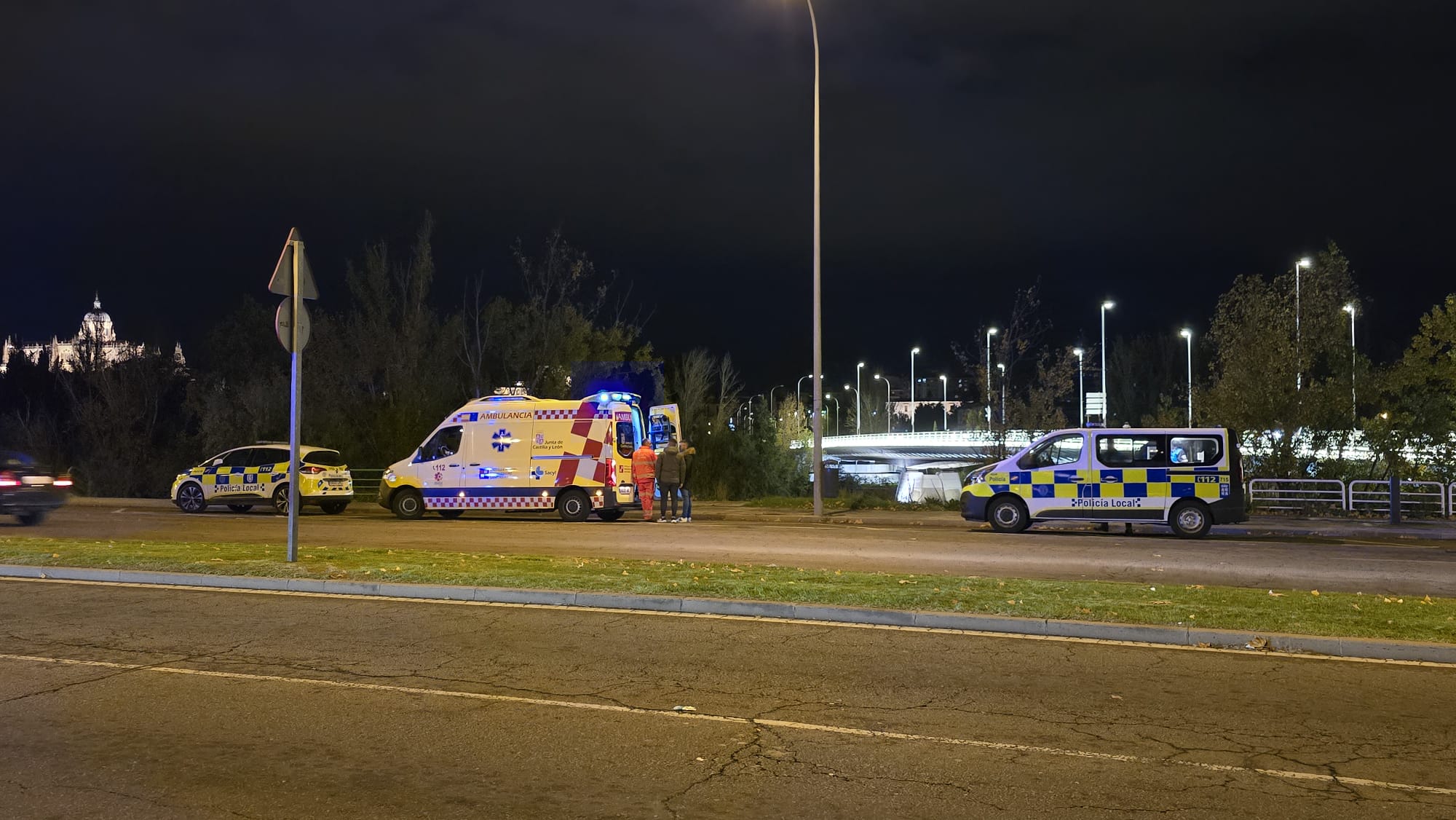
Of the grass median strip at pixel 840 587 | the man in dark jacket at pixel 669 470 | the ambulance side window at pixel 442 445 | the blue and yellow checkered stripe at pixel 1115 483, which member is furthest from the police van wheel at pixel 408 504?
the blue and yellow checkered stripe at pixel 1115 483

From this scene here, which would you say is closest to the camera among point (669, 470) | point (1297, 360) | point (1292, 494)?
point (669, 470)

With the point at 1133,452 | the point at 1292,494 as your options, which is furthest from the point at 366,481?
the point at 1292,494

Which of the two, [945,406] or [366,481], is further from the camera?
[945,406]

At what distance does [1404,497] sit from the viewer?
2641 centimetres

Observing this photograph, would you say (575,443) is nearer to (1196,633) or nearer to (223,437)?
(1196,633)

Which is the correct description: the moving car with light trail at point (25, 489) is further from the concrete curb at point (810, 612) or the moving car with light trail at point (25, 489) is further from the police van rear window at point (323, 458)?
the concrete curb at point (810, 612)

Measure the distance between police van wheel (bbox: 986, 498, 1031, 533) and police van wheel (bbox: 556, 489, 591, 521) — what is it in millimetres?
7930

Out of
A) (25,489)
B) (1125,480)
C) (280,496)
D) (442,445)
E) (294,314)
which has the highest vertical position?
(294,314)

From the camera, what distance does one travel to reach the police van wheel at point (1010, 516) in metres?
21.0

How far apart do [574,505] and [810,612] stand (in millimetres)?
13190

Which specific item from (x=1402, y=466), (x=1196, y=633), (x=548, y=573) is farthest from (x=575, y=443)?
(x=1402, y=466)

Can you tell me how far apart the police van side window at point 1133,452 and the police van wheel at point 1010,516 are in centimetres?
168

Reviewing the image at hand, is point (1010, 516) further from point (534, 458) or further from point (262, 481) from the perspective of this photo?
point (262, 481)

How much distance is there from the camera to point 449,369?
3888cm
